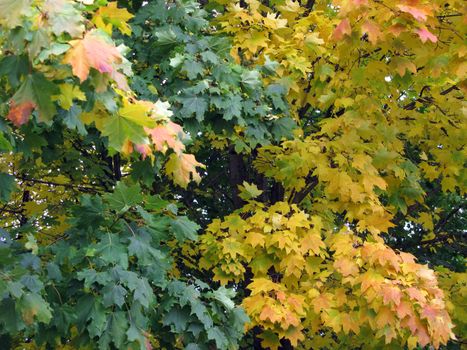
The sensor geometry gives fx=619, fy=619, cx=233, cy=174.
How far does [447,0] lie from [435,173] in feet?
9.21

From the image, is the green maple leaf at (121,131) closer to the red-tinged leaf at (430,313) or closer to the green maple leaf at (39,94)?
the green maple leaf at (39,94)

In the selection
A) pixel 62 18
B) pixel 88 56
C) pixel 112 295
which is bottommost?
pixel 112 295

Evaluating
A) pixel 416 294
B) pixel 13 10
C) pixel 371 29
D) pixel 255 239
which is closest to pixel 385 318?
pixel 416 294

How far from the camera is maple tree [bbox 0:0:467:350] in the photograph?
3.24 meters

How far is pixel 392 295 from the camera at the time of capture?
497 centimetres

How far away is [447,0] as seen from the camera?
516 cm

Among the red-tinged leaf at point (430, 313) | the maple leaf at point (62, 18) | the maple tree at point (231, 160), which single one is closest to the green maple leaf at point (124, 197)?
the maple tree at point (231, 160)

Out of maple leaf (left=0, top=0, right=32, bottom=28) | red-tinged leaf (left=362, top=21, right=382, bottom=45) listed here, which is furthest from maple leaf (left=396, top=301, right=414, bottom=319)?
maple leaf (left=0, top=0, right=32, bottom=28)

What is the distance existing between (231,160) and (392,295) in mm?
3742

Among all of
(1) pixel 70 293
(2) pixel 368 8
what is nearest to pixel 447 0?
(2) pixel 368 8

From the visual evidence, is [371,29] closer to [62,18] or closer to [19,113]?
[62,18]

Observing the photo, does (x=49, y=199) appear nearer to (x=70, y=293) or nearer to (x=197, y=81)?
(x=197, y=81)

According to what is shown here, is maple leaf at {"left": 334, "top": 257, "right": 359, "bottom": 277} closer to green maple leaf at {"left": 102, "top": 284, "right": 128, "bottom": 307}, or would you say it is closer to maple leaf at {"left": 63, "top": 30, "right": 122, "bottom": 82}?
green maple leaf at {"left": 102, "top": 284, "right": 128, "bottom": 307}

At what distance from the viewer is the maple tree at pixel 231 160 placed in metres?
3.24
